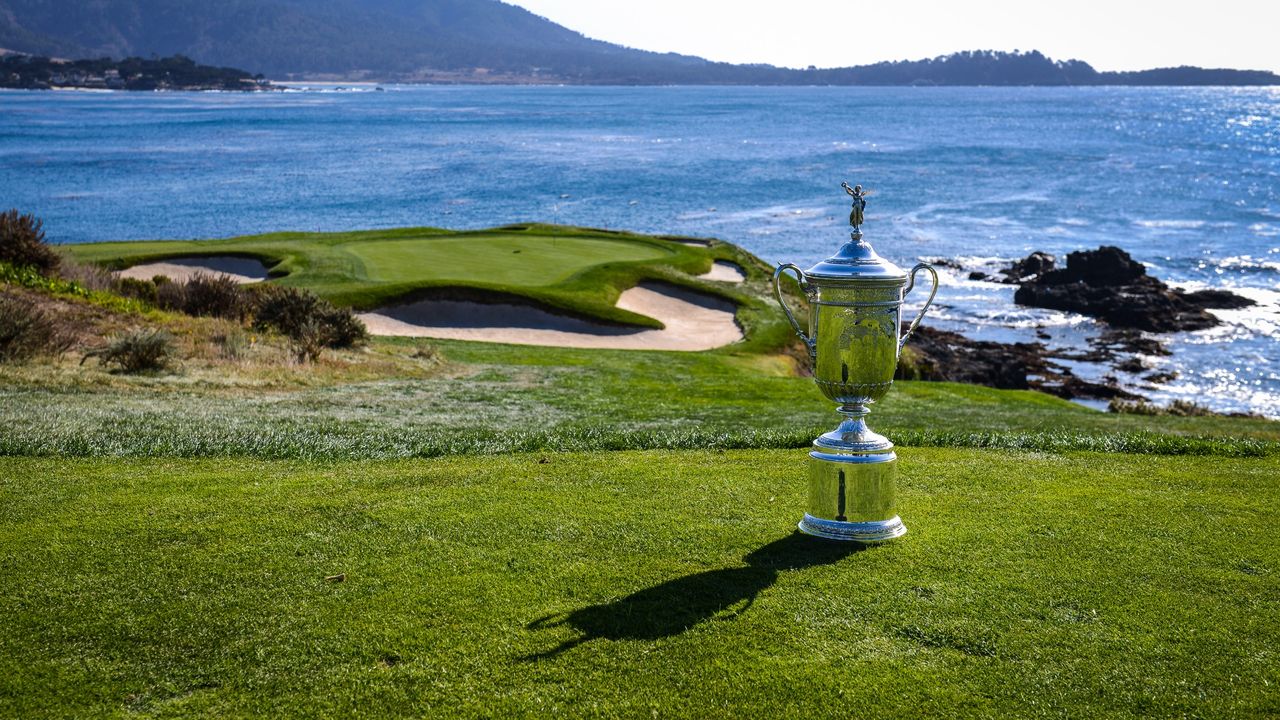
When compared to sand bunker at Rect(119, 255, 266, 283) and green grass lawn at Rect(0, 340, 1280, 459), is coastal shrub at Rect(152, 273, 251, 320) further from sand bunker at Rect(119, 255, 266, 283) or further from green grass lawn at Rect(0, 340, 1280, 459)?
sand bunker at Rect(119, 255, 266, 283)

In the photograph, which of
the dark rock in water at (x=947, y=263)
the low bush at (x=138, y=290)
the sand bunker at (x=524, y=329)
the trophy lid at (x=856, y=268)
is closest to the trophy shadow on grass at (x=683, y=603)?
the trophy lid at (x=856, y=268)

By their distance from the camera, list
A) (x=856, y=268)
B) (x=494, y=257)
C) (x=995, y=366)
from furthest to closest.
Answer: (x=995, y=366)
(x=494, y=257)
(x=856, y=268)

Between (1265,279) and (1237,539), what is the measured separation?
51.3m

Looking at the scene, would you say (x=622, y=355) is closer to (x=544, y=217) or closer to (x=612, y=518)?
(x=612, y=518)

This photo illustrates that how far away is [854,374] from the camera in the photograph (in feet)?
26.1

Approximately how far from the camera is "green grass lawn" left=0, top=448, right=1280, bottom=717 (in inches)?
222

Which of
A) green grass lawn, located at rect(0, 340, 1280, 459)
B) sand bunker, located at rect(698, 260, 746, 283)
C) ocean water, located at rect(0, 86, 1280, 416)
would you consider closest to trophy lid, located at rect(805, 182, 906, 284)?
green grass lawn, located at rect(0, 340, 1280, 459)

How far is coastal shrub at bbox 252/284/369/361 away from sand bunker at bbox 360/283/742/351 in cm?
451

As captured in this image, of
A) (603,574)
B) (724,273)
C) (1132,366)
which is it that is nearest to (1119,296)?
(1132,366)

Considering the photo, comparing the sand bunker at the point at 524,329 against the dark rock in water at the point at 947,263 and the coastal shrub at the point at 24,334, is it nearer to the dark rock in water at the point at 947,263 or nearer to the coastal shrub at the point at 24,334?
the coastal shrub at the point at 24,334

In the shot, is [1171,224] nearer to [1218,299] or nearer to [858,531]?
[1218,299]

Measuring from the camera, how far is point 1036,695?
18.6 ft

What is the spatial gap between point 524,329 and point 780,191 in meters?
64.5

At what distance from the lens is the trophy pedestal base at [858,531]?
7.91m
